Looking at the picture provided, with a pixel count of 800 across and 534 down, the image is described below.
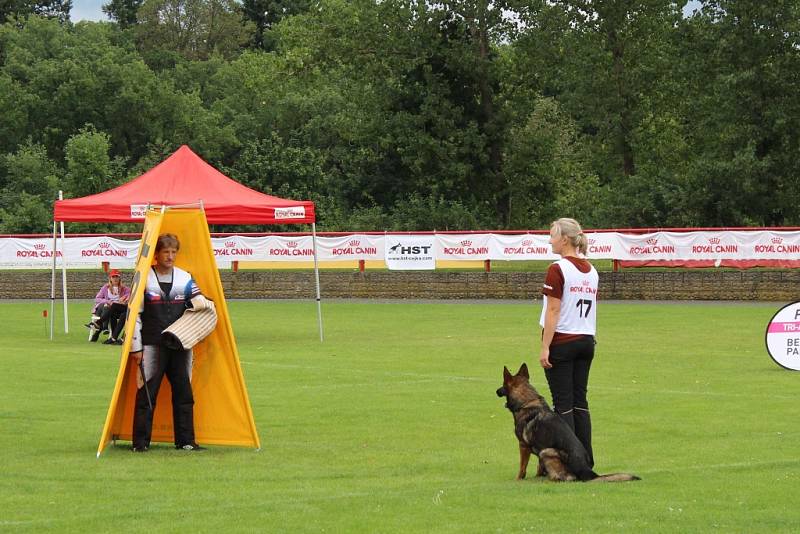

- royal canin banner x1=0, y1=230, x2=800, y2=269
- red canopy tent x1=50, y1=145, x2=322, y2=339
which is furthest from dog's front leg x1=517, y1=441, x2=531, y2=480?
royal canin banner x1=0, y1=230, x2=800, y2=269

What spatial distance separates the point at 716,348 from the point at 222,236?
65.9ft

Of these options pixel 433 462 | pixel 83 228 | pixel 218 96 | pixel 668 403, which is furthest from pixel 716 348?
pixel 218 96

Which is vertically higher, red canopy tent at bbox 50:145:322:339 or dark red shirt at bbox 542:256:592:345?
red canopy tent at bbox 50:145:322:339

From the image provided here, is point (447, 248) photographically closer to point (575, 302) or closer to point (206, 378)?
point (206, 378)

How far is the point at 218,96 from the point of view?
85375 millimetres

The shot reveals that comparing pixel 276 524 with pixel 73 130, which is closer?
pixel 276 524

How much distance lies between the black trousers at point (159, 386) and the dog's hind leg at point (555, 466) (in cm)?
356

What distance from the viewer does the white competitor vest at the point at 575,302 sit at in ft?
31.3

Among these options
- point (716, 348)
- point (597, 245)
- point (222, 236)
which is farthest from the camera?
point (222, 236)

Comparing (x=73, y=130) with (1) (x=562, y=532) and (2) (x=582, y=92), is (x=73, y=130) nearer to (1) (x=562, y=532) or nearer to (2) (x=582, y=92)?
(2) (x=582, y=92)

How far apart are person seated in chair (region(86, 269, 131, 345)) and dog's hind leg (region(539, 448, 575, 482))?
52.5 ft

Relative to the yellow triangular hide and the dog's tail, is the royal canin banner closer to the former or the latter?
the yellow triangular hide

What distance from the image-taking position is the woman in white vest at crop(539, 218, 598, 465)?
9531 millimetres

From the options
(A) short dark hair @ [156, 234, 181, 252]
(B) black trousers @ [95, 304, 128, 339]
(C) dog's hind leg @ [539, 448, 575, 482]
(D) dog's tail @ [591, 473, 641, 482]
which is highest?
(A) short dark hair @ [156, 234, 181, 252]
